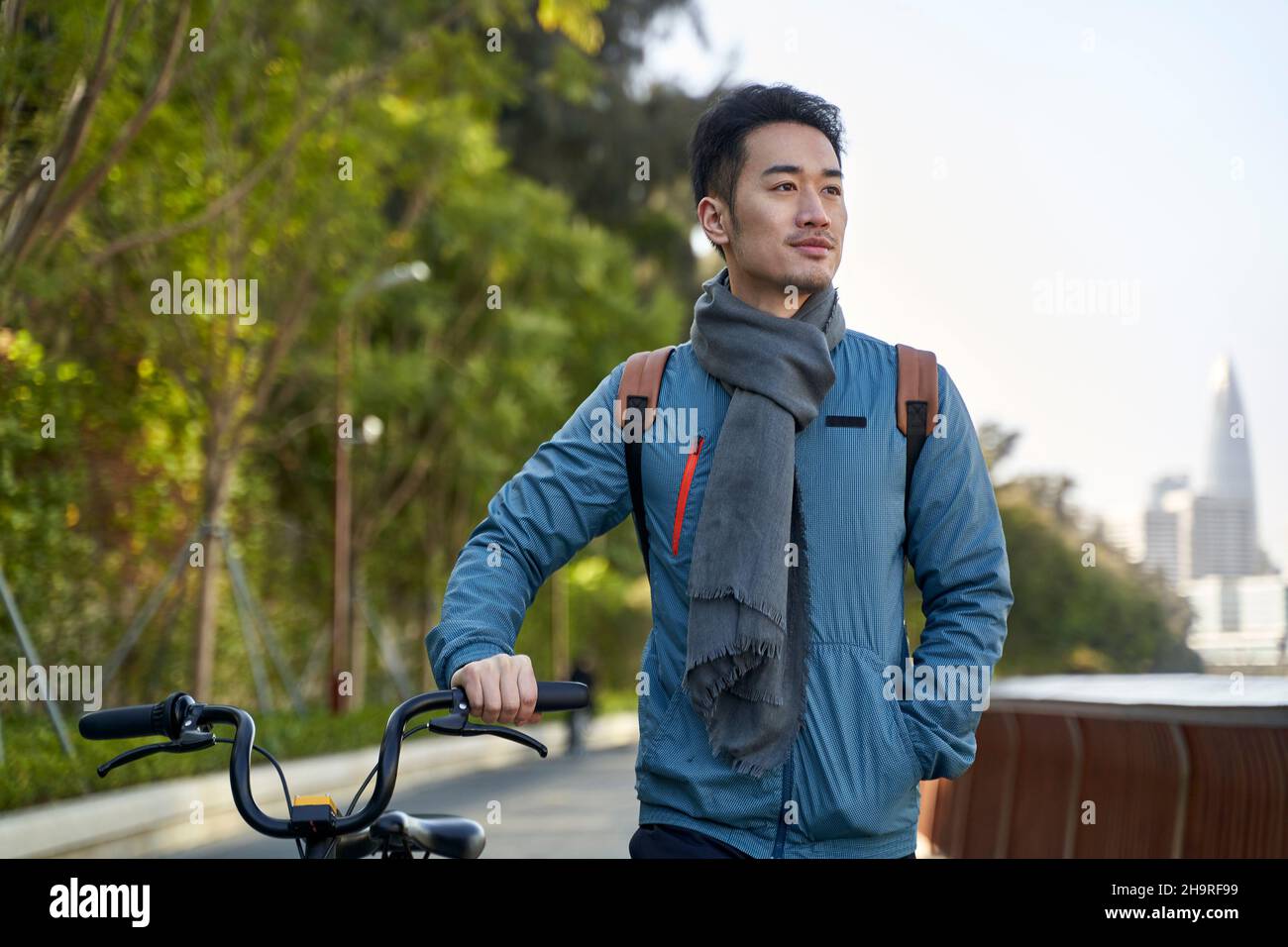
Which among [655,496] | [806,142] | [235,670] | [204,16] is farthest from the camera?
[235,670]

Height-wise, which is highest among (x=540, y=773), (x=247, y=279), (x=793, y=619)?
(x=247, y=279)

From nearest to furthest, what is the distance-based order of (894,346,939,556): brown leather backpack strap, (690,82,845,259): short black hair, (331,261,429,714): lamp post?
(894,346,939,556): brown leather backpack strap, (690,82,845,259): short black hair, (331,261,429,714): lamp post

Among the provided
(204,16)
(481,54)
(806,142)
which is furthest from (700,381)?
(481,54)

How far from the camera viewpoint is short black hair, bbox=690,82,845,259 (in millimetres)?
2732

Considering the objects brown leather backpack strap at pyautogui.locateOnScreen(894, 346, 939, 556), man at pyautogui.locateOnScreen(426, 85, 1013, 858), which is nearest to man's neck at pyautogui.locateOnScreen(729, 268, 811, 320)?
man at pyautogui.locateOnScreen(426, 85, 1013, 858)

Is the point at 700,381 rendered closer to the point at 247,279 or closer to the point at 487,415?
the point at 247,279

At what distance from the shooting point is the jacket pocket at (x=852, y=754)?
2.31 meters

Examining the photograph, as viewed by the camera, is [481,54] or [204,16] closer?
[204,16]

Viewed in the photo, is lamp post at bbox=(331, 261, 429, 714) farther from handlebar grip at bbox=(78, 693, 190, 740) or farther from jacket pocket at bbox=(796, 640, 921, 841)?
jacket pocket at bbox=(796, 640, 921, 841)

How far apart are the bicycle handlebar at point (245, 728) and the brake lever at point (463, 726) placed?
1.3 inches

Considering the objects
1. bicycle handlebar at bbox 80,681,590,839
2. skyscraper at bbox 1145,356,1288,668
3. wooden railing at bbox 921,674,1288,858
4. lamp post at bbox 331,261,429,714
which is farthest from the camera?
lamp post at bbox 331,261,429,714

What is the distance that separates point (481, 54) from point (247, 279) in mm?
4510

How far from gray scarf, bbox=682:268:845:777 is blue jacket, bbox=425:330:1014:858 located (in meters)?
0.03

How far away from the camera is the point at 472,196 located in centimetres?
2730
